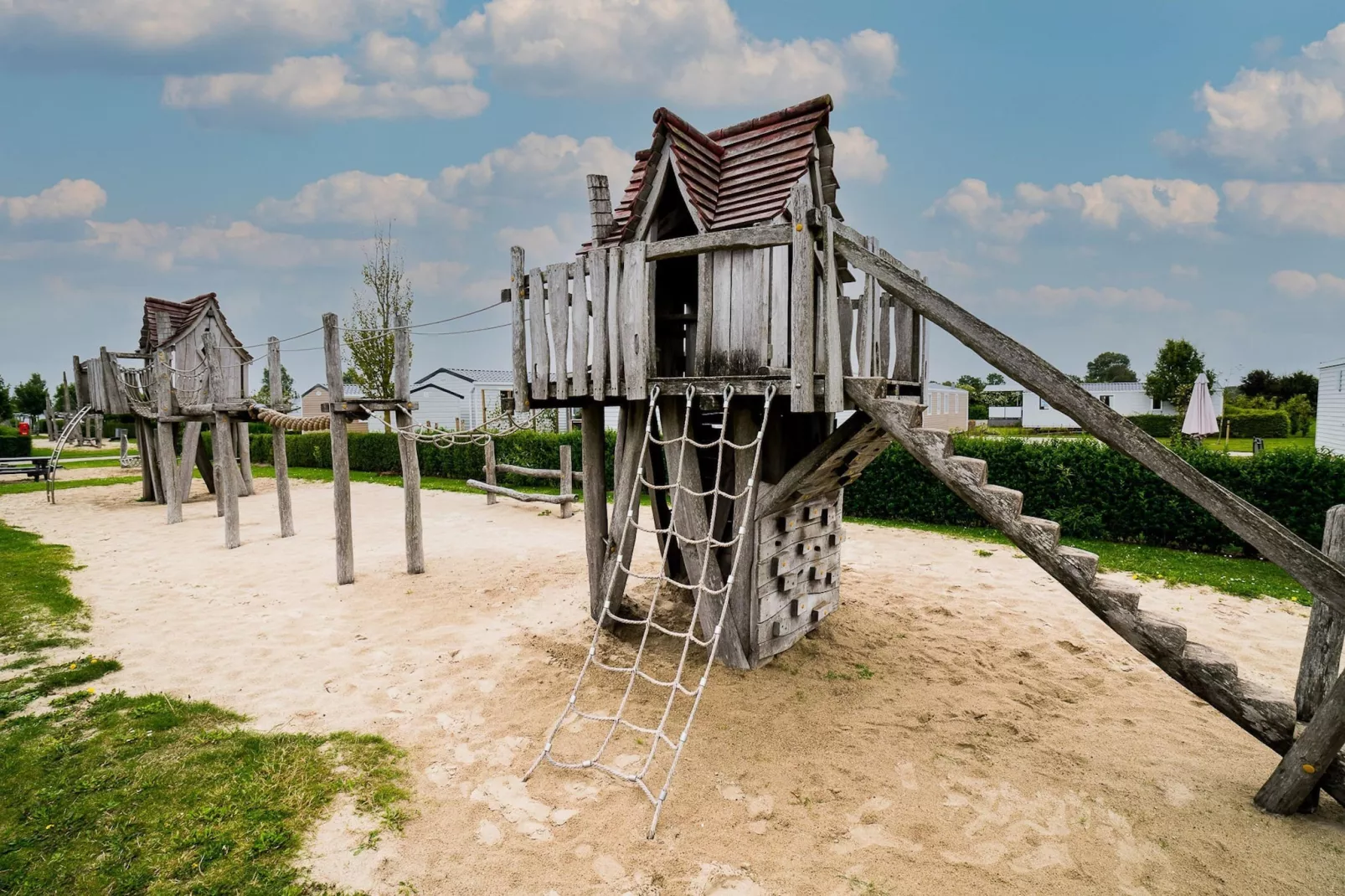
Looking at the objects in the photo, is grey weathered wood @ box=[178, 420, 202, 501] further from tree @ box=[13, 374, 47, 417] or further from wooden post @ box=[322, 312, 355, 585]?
tree @ box=[13, 374, 47, 417]

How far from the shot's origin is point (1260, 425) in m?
38.2

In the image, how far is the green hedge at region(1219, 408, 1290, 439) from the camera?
37.9 m

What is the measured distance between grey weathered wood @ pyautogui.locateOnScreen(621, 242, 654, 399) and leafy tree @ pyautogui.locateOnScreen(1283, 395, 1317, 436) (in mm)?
48292

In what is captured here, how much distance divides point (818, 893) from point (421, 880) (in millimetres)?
2263

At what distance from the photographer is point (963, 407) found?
4534 centimetres

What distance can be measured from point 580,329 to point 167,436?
14.9m

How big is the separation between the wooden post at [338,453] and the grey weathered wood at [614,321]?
5744 mm

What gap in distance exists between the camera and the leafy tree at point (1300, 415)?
40.2 metres

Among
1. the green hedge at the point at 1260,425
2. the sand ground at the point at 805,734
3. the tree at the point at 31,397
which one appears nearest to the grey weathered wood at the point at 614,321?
the sand ground at the point at 805,734

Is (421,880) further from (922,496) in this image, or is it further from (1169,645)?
(922,496)

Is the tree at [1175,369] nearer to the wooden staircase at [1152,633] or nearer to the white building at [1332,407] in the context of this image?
the white building at [1332,407]

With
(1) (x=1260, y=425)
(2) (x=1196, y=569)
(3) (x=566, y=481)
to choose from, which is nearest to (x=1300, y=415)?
(1) (x=1260, y=425)

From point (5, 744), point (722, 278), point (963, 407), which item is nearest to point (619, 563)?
point (722, 278)

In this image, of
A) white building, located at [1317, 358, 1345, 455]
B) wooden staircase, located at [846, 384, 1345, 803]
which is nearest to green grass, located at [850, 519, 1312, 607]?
wooden staircase, located at [846, 384, 1345, 803]
